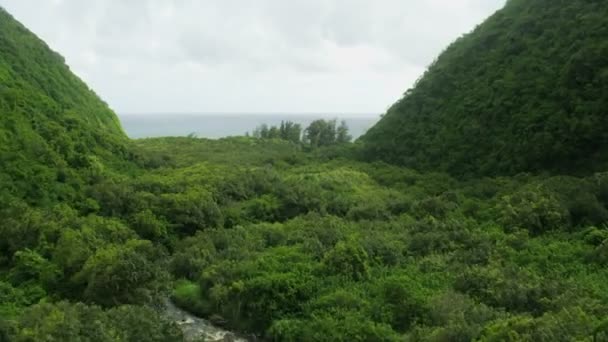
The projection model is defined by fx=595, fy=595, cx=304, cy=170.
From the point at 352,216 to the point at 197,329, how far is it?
1283 cm

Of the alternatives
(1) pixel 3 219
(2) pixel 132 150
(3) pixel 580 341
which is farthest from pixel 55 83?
(3) pixel 580 341

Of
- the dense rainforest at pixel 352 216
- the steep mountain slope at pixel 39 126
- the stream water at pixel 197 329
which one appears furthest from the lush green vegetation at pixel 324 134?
the stream water at pixel 197 329

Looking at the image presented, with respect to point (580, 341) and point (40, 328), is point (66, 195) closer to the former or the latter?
point (40, 328)

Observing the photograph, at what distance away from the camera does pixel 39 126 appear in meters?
33.2

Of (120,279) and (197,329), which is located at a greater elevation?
(120,279)

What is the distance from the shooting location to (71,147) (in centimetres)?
3362

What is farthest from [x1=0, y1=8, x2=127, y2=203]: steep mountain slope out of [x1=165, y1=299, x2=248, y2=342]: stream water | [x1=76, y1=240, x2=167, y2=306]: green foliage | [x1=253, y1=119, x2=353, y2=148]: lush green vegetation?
[x1=253, y1=119, x2=353, y2=148]: lush green vegetation

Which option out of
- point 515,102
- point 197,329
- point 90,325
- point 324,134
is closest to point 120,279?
point 197,329

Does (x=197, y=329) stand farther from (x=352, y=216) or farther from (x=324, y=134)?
(x=324, y=134)

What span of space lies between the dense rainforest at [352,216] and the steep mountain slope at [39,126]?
0.14 metres

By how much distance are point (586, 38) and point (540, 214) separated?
18536 millimetres

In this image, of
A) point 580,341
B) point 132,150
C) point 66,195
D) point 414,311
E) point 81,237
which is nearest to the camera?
point 580,341

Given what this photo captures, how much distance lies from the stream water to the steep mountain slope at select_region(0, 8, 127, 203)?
924 centimetres

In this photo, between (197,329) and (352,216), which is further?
(352,216)
